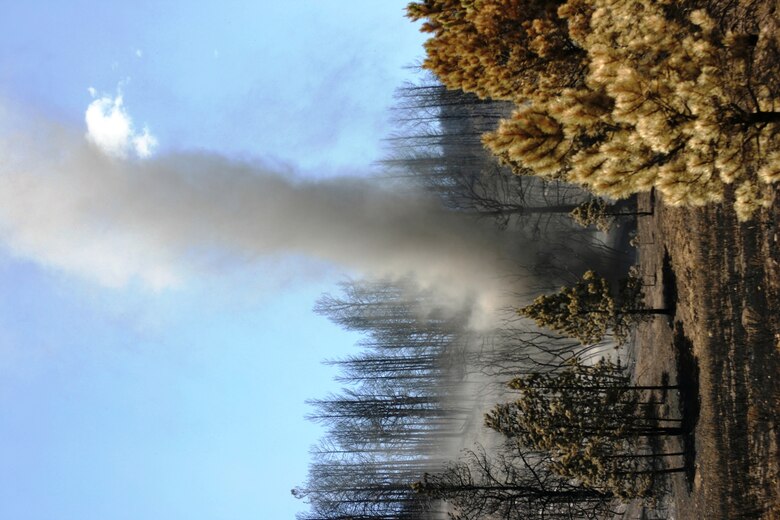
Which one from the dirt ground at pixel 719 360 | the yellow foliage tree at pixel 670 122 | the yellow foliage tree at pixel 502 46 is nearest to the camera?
the yellow foliage tree at pixel 670 122

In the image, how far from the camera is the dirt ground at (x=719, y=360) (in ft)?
36.2

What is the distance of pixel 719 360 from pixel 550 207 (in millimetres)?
14548

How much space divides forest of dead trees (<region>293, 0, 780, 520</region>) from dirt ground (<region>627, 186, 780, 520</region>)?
821 millimetres

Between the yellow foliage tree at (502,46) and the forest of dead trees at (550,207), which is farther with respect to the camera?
the yellow foliage tree at (502,46)

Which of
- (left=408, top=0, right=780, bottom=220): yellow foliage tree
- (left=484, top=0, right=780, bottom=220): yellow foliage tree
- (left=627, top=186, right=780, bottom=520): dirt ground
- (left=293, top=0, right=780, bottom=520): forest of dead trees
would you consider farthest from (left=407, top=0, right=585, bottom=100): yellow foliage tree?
(left=484, top=0, right=780, bottom=220): yellow foliage tree

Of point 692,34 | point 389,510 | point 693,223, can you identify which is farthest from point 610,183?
point 389,510

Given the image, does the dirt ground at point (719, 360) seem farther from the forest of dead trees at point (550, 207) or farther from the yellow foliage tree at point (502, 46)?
the yellow foliage tree at point (502, 46)

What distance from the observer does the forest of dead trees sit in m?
7.73

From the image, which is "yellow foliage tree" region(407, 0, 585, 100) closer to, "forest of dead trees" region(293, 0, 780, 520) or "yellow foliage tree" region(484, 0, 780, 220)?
"forest of dead trees" region(293, 0, 780, 520)

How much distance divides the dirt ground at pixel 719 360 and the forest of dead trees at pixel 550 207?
821mm

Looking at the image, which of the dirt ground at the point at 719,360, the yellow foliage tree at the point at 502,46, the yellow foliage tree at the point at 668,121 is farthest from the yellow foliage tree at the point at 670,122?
the yellow foliage tree at the point at 502,46

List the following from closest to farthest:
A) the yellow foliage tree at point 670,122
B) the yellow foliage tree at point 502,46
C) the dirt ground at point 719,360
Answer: the yellow foliage tree at point 670,122
the dirt ground at point 719,360
the yellow foliage tree at point 502,46

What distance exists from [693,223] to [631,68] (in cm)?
809

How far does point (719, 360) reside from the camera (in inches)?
525
